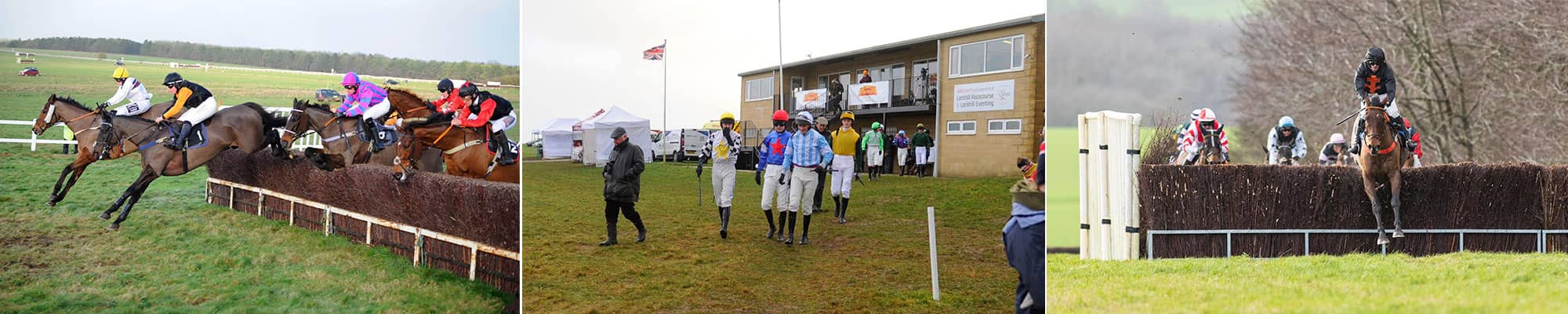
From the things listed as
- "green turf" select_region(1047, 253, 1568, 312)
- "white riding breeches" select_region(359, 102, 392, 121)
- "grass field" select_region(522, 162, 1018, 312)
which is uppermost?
"white riding breeches" select_region(359, 102, 392, 121)

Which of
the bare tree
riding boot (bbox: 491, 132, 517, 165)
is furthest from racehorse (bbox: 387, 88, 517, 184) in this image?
the bare tree

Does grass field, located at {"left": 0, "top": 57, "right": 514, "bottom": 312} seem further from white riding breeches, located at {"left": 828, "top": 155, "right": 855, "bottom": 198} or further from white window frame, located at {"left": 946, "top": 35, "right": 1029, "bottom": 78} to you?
white window frame, located at {"left": 946, "top": 35, "right": 1029, "bottom": 78}

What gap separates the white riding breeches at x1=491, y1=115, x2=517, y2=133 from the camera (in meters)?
4.09

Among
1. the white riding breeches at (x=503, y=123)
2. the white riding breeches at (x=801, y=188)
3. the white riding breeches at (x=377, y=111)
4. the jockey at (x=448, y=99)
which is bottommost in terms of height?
the white riding breeches at (x=801, y=188)

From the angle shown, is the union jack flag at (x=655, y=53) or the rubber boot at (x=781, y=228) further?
the rubber boot at (x=781, y=228)

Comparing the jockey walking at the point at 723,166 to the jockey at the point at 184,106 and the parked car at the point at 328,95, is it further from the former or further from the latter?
the jockey at the point at 184,106

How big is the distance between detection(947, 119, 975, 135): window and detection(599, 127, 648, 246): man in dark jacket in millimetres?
1174

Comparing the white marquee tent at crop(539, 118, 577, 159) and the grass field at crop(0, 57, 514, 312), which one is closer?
the white marquee tent at crop(539, 118, 577, 159)

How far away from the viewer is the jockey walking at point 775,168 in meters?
4.02

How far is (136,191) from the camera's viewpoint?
4508 mm

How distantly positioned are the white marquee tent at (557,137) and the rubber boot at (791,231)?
92 centimetres

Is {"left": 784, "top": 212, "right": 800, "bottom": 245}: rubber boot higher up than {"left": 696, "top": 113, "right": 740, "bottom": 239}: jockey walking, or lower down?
lower down

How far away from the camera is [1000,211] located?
4102 millimetres

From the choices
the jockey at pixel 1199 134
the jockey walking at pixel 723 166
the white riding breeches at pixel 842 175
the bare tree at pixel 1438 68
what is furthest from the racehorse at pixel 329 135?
the bare tree at pixel 1438 68
